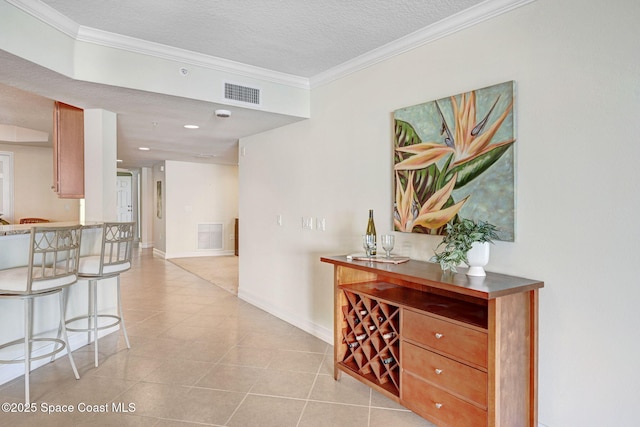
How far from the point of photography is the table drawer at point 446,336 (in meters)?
1.87

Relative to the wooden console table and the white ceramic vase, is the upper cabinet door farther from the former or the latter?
the white ceramic vase

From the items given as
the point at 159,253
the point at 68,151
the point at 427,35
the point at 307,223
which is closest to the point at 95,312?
the point at 68,151

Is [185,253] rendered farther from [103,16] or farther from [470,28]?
[470,28]

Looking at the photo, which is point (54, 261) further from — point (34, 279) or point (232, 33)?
point (232, 33)

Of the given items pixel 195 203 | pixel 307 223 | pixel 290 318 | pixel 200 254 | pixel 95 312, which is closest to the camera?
pixel 95 312

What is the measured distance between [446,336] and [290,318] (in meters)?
2.31

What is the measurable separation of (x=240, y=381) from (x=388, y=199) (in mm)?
1697

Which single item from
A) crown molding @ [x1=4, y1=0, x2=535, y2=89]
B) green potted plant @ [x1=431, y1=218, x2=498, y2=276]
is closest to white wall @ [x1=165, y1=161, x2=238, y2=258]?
crown molding @ [x1=4, y1=0, x2=535, y2=89]

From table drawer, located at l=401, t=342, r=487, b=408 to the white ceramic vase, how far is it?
19.1 inches

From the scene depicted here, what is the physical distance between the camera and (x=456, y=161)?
238 cm

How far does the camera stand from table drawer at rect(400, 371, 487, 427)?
1.91 meters

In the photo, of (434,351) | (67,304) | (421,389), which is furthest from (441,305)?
(67,304)

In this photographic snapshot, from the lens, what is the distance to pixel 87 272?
10.1ft

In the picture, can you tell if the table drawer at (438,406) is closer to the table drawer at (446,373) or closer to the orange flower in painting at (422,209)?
the table drawer at (446,373)
